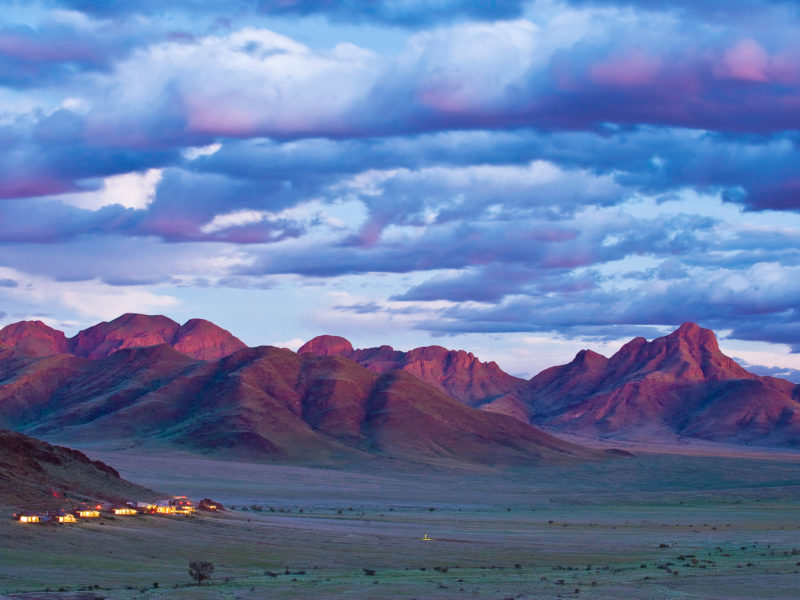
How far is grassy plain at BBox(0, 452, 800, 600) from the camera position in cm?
4488

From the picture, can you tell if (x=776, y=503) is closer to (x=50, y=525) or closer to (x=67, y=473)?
(x=67, y=473)

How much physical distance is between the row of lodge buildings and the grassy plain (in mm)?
1642

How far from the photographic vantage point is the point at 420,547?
217 feet

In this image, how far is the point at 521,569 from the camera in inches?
2148

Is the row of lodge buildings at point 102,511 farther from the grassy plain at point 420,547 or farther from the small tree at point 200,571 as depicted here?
the small tree at point 200,571

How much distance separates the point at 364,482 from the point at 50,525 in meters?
91.0

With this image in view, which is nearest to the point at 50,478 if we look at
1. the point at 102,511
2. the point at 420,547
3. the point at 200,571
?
the point at 102,511

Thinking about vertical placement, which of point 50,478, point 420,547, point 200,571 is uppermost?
point 50,478

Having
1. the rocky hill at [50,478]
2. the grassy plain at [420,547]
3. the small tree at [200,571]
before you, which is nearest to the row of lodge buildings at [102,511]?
the grassy plain at [420,547]

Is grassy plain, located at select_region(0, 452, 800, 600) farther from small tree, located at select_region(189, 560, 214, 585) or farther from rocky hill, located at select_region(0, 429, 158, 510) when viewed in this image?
rocky hill, located at select_region(0, 429, 158, 510)

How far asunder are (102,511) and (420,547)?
2113 cm

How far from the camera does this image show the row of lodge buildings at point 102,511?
207 ft

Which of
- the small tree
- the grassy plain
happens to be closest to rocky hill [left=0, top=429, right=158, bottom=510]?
the grassy plain

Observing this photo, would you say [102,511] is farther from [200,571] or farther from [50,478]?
[200,571]
